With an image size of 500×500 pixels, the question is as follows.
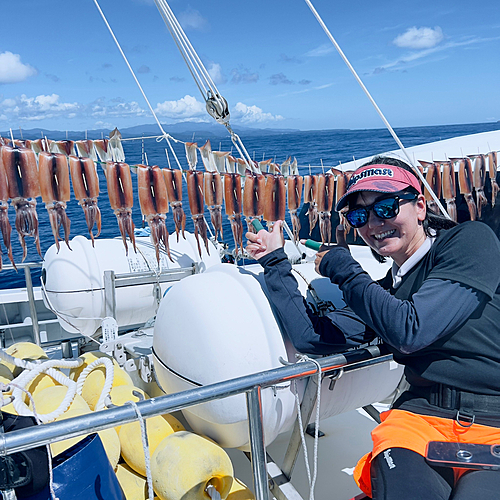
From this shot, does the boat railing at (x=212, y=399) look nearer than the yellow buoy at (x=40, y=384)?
Yes

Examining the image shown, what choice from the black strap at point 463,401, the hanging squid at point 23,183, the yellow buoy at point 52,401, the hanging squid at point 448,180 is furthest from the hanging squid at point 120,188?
the hanging squid at point 448,180

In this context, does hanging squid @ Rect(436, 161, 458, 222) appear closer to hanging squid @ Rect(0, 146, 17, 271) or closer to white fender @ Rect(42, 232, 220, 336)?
white fender @ Rect(42, 232, 220, 336)

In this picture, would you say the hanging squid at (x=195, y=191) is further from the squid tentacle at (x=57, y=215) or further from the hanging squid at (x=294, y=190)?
the squid tentacle at (x=57, y=215)

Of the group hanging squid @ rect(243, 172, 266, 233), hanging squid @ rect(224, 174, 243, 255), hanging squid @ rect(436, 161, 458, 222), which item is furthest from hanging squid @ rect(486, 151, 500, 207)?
hanging squid @ rect(224, 174, 243, 255)

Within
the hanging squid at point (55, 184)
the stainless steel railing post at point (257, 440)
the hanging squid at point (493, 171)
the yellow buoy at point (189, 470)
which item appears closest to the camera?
the stainless steel railing post at point (257, 440)

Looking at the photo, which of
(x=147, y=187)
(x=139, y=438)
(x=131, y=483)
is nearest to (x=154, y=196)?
(x=147, y=187)

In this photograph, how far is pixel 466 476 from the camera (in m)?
1.59

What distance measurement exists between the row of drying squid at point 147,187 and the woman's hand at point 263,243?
1378 mm

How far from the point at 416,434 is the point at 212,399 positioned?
33.0 inches

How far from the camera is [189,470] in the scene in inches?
85.3

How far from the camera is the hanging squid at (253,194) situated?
12.8 feet

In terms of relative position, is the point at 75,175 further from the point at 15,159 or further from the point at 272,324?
the point at 272,324

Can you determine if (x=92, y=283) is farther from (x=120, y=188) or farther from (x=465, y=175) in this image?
(x=465, y=175)

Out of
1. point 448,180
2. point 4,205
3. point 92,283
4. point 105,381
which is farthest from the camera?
point 448,180
